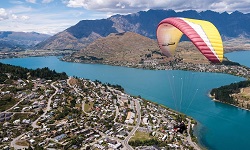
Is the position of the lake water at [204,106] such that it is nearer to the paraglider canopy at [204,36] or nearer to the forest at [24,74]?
the forest at [24,74]

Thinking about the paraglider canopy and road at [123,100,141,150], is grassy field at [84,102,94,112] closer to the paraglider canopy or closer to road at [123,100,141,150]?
road at [123,100,141,150]

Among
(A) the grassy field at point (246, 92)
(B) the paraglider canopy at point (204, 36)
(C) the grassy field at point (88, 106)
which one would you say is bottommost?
(C) the grassy field at point (88, 106)

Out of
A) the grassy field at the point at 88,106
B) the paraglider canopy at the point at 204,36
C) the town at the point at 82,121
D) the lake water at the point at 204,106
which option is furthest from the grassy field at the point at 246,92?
the paraglider canopy at the point at 204,36

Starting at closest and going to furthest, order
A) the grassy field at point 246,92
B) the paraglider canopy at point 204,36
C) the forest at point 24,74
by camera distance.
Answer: the paraglider canopy at point 204,36 → the forest at point 24,74 → the grassy field at point 246,92

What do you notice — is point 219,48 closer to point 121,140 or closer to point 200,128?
point 121,140

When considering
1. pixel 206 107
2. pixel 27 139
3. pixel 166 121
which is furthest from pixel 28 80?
pixel 206 107

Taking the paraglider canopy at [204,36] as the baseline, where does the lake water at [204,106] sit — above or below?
below

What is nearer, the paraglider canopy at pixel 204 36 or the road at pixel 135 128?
the paraglider canopy at pixel 204 36

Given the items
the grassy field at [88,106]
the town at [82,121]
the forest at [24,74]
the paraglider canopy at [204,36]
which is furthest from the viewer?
the forest at [24,74]
